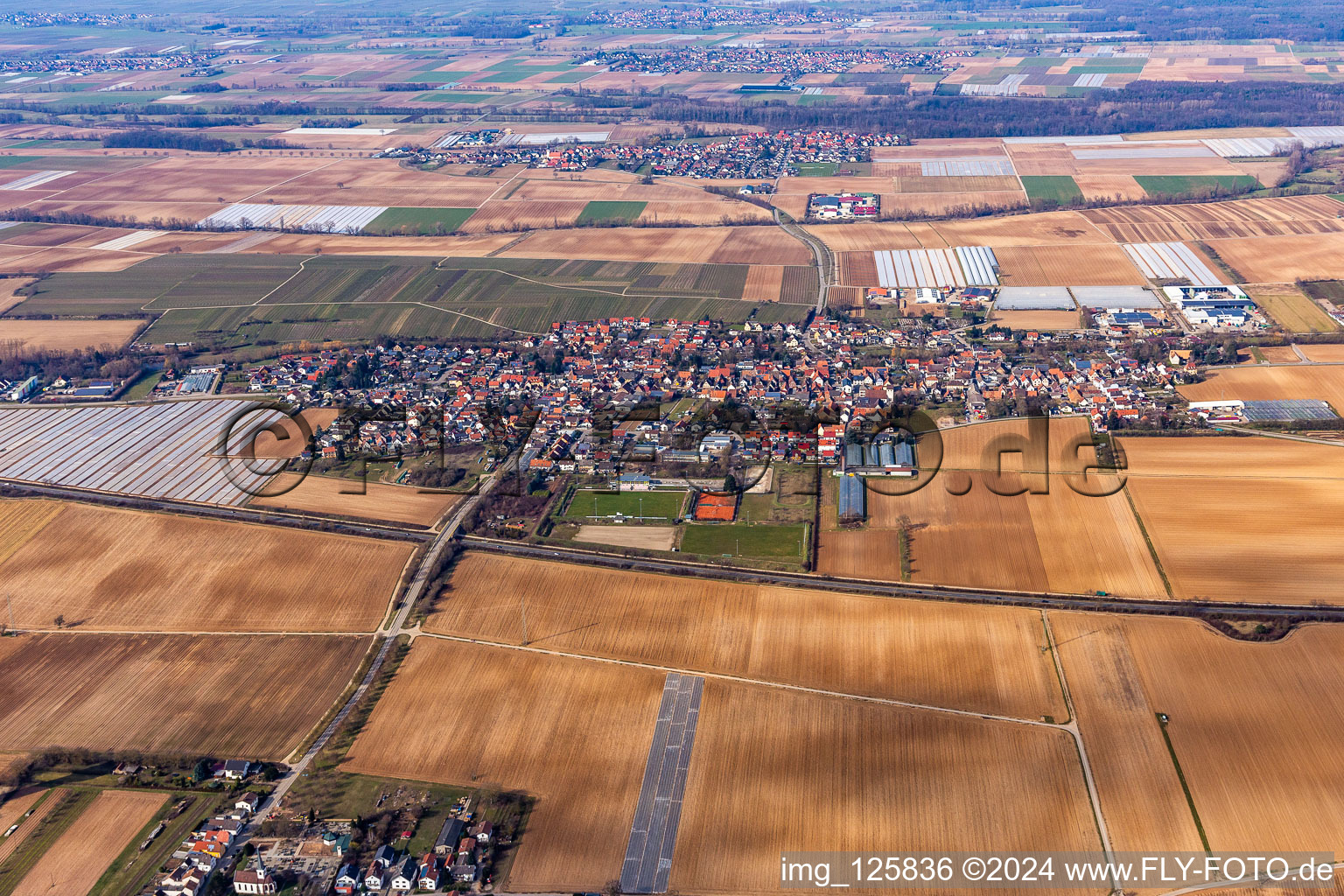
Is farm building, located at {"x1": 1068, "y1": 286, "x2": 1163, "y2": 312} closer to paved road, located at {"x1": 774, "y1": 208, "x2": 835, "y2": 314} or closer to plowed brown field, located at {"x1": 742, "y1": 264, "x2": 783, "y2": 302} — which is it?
paved road, located at {"x1": 774, "y1": 208, "x2": 835, "y2": 314}

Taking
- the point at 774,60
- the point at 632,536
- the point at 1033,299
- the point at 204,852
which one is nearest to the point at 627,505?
the point at 632,536

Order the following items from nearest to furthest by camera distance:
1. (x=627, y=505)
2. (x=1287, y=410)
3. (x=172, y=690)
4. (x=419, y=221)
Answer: (x=172, y=690) → (x=627, y=505) → (x=1287, y=410) → (x=419, y=221)

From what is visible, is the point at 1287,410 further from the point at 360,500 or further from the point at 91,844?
the point at 91,844

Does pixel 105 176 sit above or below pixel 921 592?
above

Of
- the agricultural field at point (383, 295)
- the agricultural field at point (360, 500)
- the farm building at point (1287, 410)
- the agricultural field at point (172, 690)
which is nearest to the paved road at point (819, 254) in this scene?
the agricultural field at point (383, 295)

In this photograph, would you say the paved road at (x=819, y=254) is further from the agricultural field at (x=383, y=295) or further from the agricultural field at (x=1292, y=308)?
the agricultural field at (x=1292, y=308)

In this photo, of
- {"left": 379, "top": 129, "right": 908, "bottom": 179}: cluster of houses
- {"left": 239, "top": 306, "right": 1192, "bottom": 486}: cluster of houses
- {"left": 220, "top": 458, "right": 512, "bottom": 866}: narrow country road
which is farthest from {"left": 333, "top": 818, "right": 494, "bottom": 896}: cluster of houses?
{"left": 379, "top": 129, "right": 908, "bottom": 179}: cluster of houses

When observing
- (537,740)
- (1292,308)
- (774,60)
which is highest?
(537,740)
